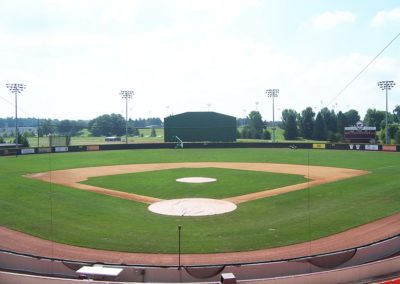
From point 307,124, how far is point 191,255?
110 metres

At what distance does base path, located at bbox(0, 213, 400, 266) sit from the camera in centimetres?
1502

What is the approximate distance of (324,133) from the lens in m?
116

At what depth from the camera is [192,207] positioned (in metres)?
23.5

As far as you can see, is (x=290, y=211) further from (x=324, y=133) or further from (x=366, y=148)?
(x=324, y=133)

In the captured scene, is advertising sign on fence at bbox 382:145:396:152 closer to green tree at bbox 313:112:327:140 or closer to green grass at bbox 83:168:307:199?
green grass at bbox 83:168:307:199

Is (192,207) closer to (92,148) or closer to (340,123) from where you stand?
(92,148)

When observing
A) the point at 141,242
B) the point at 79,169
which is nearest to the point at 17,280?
the point at 141,242

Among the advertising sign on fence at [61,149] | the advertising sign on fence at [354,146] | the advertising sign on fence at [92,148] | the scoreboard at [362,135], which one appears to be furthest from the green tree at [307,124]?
the advertising sign on fence at [61,149]

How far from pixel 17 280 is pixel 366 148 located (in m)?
67.5

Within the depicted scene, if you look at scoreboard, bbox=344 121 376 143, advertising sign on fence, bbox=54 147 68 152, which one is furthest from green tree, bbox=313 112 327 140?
advertising sign on fence, bbox=54 147 68 152

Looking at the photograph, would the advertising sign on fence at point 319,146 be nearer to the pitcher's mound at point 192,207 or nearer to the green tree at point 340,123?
the green tree at point 340,123

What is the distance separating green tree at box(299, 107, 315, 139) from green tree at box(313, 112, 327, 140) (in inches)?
105

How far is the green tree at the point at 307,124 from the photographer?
392ft

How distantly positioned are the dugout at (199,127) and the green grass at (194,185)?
45365mm
